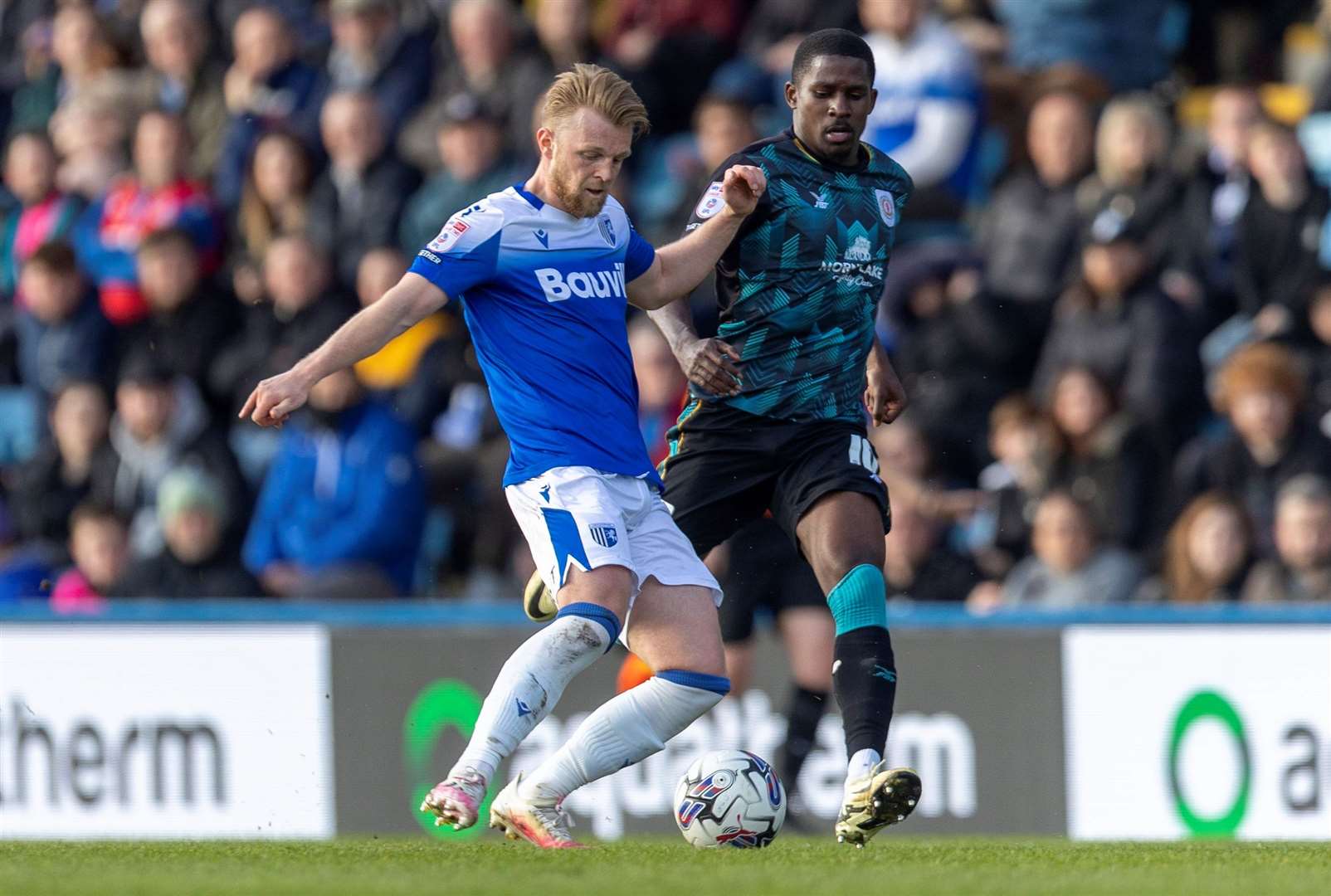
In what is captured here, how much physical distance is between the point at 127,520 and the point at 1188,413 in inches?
217

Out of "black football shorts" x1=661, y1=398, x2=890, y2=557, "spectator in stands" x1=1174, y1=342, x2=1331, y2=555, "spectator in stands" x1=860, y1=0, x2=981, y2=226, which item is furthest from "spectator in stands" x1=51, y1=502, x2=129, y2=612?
"spectator in stands" x1=1174, y1=342, x2=1331, y2=555

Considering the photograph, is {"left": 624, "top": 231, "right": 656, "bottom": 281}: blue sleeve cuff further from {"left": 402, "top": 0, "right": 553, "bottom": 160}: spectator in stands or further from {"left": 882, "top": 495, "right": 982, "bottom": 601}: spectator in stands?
{"left": 402, "top": 0, "right": 553, "bottom": 160}: spectator in stands

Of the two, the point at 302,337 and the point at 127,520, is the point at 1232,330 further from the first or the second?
the point at 127,520

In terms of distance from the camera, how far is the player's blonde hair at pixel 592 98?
6473 mm

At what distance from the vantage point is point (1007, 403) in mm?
10719

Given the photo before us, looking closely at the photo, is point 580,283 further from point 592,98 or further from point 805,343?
point 805,343

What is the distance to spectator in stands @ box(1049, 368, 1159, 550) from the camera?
10.3 m

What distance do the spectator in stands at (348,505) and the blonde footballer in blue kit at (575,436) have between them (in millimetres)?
4598

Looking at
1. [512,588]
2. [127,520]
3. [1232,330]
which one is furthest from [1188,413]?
[127,520]

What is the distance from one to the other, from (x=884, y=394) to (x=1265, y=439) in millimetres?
3316

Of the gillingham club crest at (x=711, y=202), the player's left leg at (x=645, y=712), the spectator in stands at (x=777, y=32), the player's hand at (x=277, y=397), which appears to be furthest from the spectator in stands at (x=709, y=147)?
the player's hand at (x=277, y=397)

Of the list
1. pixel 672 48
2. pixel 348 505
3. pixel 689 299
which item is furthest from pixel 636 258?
pixel 672 48

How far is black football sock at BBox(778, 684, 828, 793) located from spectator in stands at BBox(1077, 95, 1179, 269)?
2997 mm

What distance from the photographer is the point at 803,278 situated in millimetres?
7066
